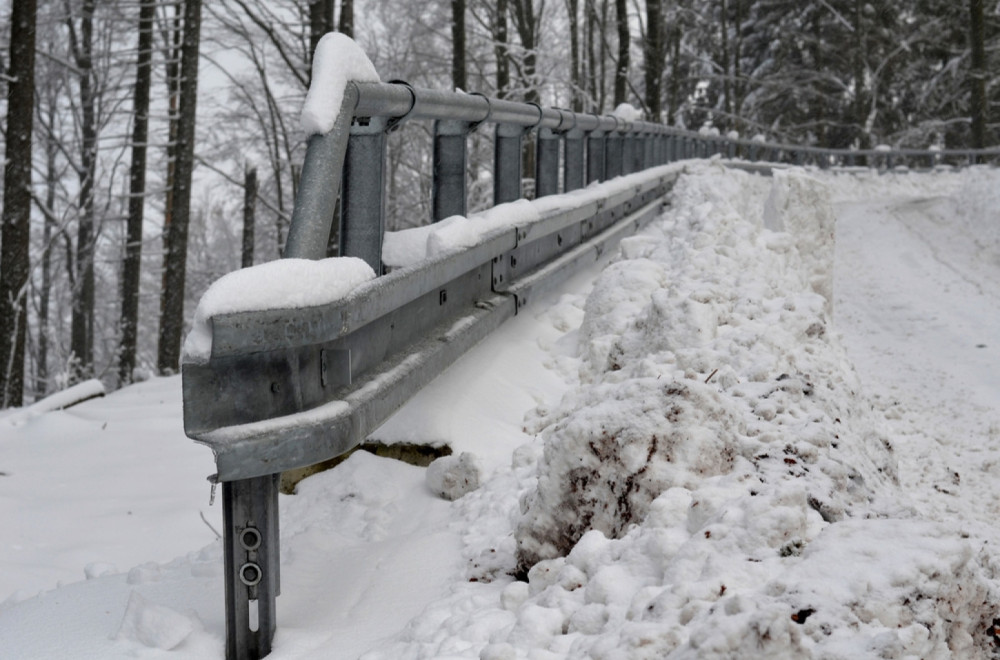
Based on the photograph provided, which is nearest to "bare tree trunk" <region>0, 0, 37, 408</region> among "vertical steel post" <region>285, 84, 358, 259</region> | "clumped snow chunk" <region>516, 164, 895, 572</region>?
"clumped snow chunk" <region>516, 164, 895, 572</region>

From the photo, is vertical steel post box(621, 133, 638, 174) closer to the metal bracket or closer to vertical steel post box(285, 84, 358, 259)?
the metal bracket

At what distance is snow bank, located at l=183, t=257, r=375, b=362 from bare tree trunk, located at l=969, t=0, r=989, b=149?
1359 inches

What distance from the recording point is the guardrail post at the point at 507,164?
6891mm

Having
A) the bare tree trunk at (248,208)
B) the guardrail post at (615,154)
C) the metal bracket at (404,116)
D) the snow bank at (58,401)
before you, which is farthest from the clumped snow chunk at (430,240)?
the bare tree trunk at (248,208)

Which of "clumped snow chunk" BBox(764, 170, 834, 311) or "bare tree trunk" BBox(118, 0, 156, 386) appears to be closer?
"clumped snow chunk" BBox(764, 170, 834, 311)

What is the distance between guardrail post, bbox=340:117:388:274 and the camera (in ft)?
14.1

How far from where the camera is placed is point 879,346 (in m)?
10.6

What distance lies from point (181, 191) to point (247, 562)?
49.9 feet

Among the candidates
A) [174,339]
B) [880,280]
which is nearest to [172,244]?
[174,339]

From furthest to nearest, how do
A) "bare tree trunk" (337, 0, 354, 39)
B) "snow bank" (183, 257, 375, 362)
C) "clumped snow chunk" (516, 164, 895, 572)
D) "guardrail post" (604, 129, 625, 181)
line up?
"bare tree trunk" (337, 0, 354, 39) → "guardrail post" (604, 129, 625, 181) → "clumped snow chunk" (516, 164, 895, 572) → "snow bank" (183, 257, 375, 362)

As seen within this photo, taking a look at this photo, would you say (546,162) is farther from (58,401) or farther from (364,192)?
(364,192)

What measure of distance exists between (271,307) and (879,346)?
29.1ft

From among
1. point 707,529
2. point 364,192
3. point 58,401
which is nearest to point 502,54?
point 58,401

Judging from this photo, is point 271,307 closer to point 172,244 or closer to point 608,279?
point 608,279
